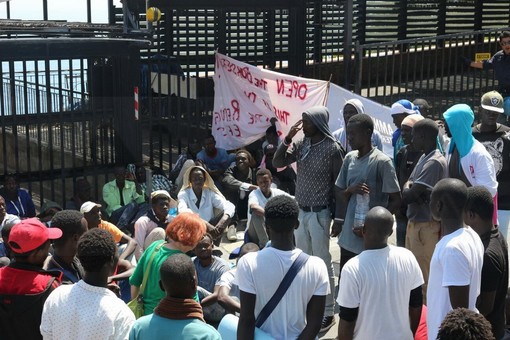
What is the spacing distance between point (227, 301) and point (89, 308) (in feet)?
Answer: 5.05

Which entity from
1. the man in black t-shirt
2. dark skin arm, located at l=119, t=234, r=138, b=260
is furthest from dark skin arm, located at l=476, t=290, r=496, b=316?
dark skin arm, located at l=119, t=234, r=138, b=260

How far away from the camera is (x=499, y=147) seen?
270 inches

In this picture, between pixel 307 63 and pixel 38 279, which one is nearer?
pixel 38 279

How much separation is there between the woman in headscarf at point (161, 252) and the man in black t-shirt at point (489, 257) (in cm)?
174

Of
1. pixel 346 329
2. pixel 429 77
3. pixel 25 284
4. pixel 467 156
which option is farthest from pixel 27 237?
pixel 429 77

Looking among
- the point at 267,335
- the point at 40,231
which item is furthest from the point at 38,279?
the point at 267,335

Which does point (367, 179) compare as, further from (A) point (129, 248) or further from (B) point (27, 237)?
(B) point (27, 237)

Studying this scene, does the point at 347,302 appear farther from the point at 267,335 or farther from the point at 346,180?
the point at 346,180

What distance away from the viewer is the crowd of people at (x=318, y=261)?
415cm

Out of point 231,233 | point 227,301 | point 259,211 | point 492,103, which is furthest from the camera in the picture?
point 231,233

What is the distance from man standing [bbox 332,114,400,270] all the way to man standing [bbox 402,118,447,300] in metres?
0.22

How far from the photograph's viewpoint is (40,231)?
15.1 feet

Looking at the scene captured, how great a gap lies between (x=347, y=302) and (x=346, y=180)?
210 cm

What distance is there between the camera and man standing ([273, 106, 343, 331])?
6.66 meters
